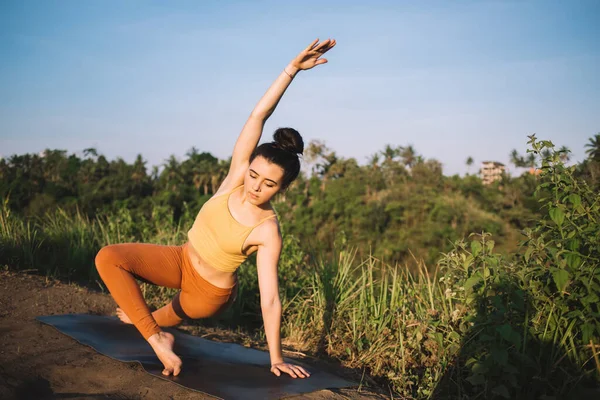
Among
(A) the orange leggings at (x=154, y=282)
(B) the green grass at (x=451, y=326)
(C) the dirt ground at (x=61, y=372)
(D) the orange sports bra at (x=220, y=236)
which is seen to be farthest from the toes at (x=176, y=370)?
(B) the green grass at (x=451, y=326)

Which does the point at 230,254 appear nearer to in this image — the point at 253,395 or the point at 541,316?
the point at 253,395

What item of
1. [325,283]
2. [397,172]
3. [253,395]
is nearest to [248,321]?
[325,283]

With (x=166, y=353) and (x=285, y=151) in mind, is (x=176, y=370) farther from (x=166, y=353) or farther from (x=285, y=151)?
(x=285, y=151)

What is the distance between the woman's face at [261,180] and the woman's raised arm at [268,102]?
0.18 meters

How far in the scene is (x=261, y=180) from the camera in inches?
111

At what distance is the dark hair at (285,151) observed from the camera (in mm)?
2803

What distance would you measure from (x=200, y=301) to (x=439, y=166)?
67.5ft

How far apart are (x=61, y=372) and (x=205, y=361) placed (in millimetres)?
793

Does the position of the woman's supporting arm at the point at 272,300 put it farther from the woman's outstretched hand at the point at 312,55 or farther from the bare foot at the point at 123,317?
the bare foot at the point at 123,317

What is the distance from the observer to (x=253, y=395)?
8.27 feet

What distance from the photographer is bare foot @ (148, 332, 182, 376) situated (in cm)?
265

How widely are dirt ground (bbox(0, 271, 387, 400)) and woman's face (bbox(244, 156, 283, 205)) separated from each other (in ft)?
3.52

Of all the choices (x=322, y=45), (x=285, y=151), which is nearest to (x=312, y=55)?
(x=322, y=45)

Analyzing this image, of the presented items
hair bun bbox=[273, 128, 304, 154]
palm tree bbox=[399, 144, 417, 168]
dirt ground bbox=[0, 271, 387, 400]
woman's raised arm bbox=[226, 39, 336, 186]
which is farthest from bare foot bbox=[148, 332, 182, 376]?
palm tree bbox=[399, 144, 417, 168]
